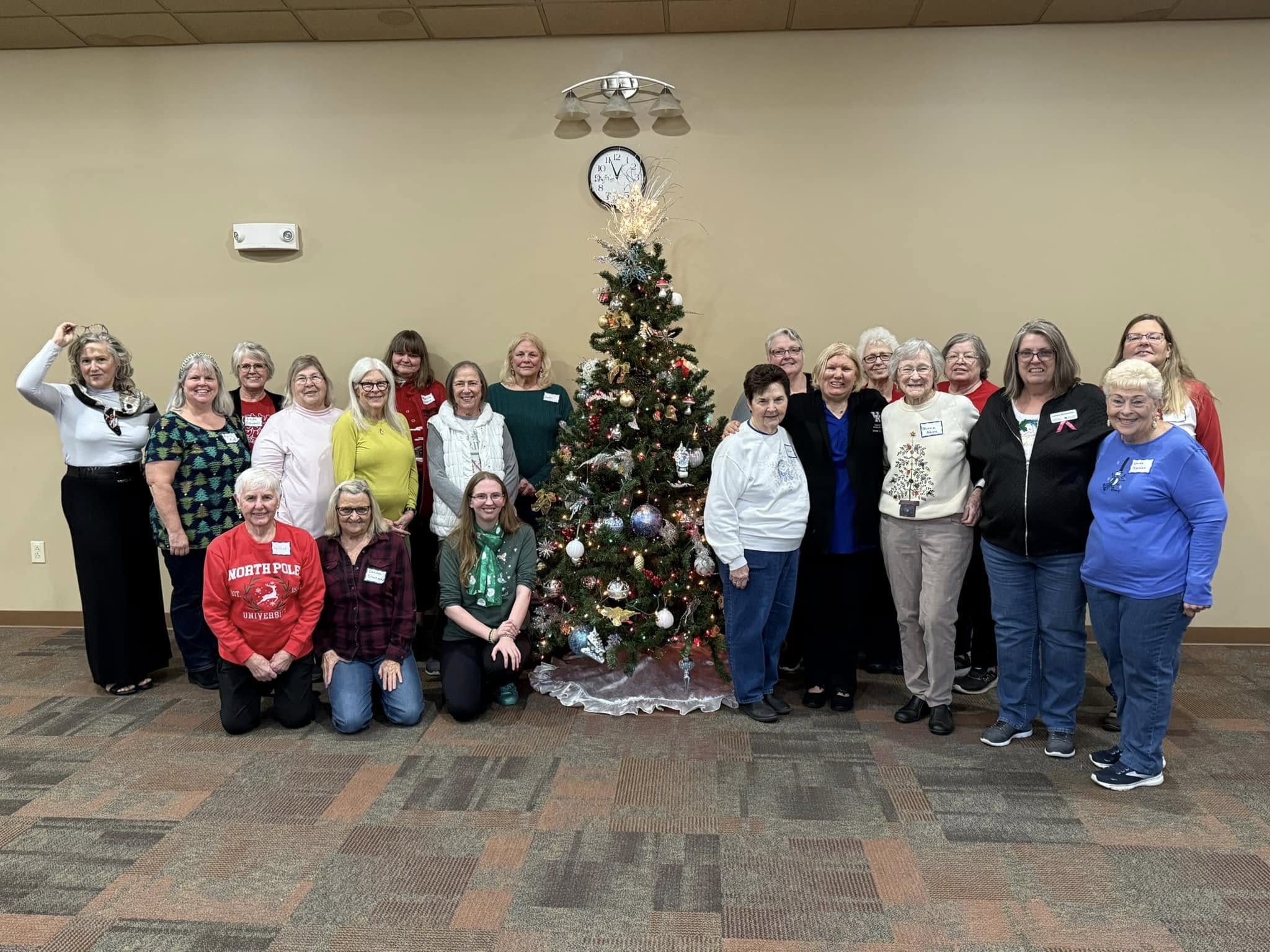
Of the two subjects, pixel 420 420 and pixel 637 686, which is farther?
pixel 420 420

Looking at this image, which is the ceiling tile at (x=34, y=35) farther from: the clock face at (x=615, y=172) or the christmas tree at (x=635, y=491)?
the christmas tree at (x=635, y=491)

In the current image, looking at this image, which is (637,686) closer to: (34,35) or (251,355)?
(251,355)

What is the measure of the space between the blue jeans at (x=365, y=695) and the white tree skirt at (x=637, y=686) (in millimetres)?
609

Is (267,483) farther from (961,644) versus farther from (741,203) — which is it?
(961,644)

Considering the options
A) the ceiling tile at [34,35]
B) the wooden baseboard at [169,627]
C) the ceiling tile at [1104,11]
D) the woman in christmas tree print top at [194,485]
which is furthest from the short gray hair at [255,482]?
the ceiling tile at [1104,11]

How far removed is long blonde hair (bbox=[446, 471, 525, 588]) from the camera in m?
3.81

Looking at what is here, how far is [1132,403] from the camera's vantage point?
2.82 meters

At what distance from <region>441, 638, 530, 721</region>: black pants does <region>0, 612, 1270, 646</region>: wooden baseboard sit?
2545 millimetres

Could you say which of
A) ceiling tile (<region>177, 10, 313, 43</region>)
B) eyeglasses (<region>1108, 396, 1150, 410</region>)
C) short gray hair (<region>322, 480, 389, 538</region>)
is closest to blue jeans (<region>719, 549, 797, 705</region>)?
eyeglasses (<region>1108, 396, 1150, 410</region>)

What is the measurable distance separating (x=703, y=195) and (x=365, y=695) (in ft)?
10.4

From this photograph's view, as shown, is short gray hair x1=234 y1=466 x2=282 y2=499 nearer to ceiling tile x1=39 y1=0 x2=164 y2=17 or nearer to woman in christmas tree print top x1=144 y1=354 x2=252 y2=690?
woman in christmas tree print top x1=144 y1=354 x2=252 y2=690

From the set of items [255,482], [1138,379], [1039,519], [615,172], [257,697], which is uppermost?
[615,172]

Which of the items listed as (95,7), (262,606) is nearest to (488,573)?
(262,606)

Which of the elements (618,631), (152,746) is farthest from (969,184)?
(152,746)
